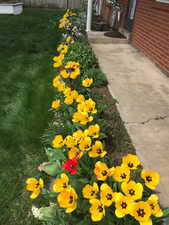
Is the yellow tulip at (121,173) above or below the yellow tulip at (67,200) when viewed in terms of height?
above

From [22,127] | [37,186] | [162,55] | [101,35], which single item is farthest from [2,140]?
[101,35]

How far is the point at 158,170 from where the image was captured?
254 centimetres

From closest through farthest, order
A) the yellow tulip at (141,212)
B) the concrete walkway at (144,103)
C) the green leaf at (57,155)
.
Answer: the yellow tulip at (141,212) → the green leaf at (57,155) → the concrete walkway at (144,103)

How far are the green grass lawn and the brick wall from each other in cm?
259

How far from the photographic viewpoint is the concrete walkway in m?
2.71

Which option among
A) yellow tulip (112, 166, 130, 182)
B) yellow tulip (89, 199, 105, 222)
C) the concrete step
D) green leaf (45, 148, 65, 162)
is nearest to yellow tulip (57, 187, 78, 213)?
yellow tulip (89, 199, 105, 222)

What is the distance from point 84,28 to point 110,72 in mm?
4881

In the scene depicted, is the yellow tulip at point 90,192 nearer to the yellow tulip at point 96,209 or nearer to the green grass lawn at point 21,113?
the yellow tulip at point 96,209

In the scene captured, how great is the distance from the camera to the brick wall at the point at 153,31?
5.55 metres

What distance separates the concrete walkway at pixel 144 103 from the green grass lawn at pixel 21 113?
1.22 m

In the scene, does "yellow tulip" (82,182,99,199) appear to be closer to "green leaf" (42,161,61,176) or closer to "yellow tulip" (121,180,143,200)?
"yellow tulip" (121,180,143,200)

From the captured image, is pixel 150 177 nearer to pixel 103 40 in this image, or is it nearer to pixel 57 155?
pixel 57 155

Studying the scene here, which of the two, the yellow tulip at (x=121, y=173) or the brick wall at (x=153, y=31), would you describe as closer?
the yellow tulip at (x=121, y=173)

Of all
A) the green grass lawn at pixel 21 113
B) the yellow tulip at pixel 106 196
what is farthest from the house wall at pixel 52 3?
the yellow tulip at pixel 106 196
